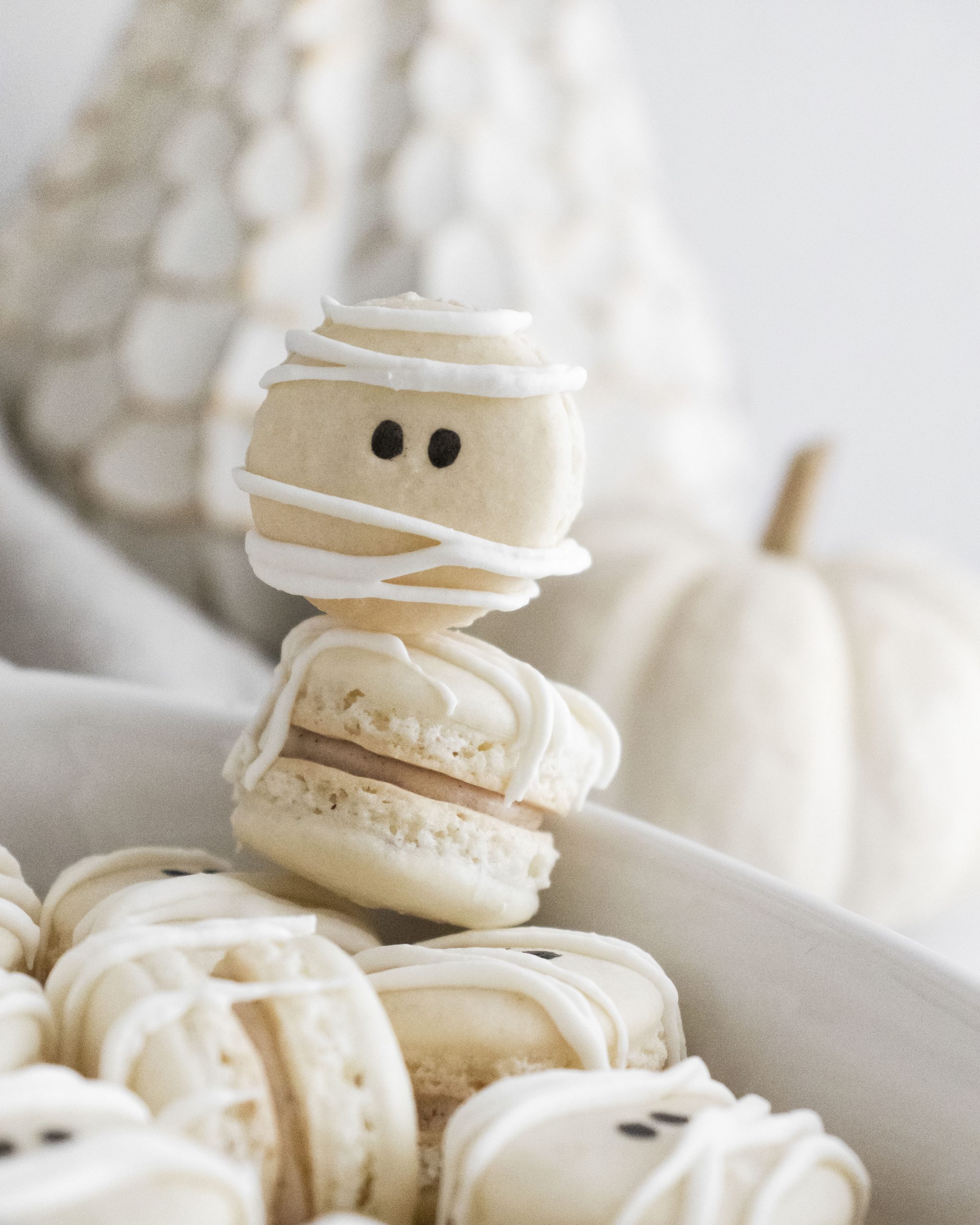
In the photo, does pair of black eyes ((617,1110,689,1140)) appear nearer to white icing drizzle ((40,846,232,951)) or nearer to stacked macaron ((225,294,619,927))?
stacked macaron ((225,294,619,927))

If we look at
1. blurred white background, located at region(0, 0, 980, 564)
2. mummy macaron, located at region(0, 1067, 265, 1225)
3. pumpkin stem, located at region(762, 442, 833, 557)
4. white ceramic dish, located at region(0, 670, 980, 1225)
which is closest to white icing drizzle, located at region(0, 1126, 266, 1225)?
mummy macaron, located at region(0, 1067, 265, 1225)

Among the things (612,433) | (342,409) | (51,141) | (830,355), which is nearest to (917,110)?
(830,355)

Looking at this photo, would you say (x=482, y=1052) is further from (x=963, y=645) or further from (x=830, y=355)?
(x=830, y=355)

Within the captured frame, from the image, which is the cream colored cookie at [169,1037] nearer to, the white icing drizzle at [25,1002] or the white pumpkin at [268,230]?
the white icing drizzle at [25,1002]

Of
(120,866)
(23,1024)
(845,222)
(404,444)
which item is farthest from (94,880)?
(845,222)

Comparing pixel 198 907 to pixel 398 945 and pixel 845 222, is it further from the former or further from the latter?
pixel 845 222

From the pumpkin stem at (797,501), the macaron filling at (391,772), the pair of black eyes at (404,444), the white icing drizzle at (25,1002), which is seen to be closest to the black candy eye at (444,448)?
the pair of black eyes at (404,444)
